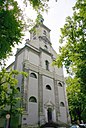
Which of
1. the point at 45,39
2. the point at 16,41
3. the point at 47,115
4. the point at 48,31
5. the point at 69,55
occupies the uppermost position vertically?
the point at 48,31

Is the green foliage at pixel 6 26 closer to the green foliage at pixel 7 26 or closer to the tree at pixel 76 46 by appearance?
the green foliage at pixel 7 26

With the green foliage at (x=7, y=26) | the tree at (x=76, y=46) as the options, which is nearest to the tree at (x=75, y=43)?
the tree at (x=76, y=46)

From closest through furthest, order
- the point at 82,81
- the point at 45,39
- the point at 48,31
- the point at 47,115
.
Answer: the point at 82,81
the point at 47,115
the point at 45,39
the point at 48,31

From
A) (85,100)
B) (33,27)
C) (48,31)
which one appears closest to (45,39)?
(48,31)

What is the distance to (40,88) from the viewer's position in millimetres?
22797

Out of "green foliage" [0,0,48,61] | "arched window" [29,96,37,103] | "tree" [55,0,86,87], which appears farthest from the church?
"green foliage" [0,0,48,61]

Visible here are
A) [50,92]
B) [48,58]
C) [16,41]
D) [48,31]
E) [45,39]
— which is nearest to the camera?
[16,41]

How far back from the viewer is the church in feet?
65.2

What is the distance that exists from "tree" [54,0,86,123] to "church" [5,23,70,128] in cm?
712

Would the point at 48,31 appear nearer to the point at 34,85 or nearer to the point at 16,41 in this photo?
the point at 34,85

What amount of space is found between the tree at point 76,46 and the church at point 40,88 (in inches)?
280

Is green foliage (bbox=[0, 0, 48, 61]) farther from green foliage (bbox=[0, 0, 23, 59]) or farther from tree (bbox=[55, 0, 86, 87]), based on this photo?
tree (bbox=[55, 0, 86, 87])

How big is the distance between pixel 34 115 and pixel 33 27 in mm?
14838

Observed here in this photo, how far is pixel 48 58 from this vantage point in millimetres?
28375
